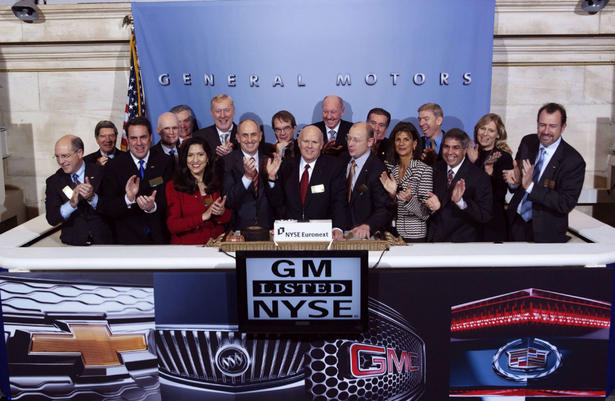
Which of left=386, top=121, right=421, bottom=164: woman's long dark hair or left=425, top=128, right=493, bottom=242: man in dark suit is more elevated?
left=386, top=121, right=421, bottom=164: woman's long dark hair

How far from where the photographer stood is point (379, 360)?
3.29 metres

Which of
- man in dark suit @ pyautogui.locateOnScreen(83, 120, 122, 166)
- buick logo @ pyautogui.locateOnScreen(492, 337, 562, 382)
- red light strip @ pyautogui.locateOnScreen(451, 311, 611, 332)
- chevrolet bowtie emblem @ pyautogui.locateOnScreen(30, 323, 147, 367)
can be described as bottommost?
buick logo @ pyautogui.locateOnScreen(492, 337, 562, 382)

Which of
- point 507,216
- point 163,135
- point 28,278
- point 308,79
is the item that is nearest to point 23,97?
point 163,135

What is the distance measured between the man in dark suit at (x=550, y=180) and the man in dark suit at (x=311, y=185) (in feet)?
3.76

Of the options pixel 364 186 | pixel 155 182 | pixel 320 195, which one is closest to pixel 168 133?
pixel 155 182

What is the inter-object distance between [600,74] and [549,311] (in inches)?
162

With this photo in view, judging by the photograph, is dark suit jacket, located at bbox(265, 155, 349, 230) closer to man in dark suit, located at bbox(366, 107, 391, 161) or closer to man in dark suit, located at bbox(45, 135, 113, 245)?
man in dark suit, located at bbox(366, 107, 391, 161)

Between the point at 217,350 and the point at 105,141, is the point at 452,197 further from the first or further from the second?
the point at 105,141

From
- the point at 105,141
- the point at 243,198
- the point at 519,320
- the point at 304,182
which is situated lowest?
the point at 519,320

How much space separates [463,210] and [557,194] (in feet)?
1.95

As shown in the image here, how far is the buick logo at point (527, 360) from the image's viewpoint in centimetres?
330

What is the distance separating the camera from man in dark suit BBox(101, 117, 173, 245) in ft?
13.5

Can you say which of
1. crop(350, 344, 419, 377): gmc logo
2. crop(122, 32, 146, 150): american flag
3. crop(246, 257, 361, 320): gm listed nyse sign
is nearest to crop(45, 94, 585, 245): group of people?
crop(246, 257, 361, 320): gm listed nyse sign

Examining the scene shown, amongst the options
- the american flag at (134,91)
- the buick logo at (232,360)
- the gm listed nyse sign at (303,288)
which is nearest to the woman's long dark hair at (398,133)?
the gm listed nyse sign at (303,288)
